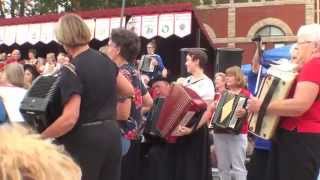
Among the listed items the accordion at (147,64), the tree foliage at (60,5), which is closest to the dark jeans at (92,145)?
the accordion at (147,64)

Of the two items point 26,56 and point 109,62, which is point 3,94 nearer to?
point 109,62

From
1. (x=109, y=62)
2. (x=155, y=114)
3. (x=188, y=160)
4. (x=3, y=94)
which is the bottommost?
(x=188, y=160)

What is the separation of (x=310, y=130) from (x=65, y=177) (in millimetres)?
3242

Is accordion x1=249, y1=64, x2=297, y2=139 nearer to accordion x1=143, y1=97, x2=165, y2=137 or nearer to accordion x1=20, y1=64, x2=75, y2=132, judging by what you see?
accordion x1=20, y1=64, x2=75, y2=132

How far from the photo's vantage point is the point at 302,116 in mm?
4312

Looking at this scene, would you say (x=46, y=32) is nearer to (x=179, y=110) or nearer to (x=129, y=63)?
(x=179, y=110)

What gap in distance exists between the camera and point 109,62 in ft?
13.8

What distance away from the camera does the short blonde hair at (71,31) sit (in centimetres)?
411

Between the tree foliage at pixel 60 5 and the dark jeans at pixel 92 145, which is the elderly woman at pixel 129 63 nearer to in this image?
the dark jeans at pixel 92 145

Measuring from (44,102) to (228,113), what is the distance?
3.01 m

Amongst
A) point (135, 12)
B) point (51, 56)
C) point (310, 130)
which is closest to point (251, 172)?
point (310, 130)

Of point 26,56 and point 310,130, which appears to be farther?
point 26,56

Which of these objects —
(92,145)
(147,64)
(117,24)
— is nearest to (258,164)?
(92,145)

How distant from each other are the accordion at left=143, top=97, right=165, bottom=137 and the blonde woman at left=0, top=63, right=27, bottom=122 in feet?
5.37
